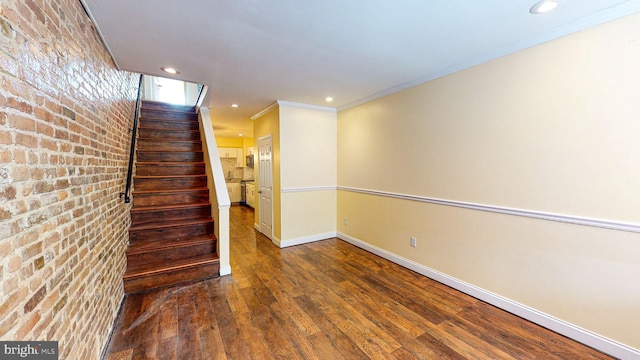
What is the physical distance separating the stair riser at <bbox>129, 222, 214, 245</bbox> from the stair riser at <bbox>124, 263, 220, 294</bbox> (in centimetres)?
→ 57

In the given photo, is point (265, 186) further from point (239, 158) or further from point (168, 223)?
point (239, 158)

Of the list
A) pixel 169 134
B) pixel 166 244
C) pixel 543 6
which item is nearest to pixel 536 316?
pixel 543 6

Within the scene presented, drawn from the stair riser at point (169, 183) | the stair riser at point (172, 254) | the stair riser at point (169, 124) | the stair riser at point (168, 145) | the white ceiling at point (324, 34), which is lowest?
the stair riser at point (172, 254)

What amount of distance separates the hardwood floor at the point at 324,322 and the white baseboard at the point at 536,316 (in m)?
0.06

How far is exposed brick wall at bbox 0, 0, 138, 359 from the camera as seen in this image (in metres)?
0.96

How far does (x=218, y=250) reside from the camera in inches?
125

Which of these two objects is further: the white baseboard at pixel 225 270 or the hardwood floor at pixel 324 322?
the white baseboard at pixel 225 270

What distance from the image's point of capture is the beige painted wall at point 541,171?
1.76m

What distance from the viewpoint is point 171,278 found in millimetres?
2855

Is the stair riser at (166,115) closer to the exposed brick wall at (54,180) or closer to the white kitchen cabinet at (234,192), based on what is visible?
the exposed brick wall at (54,180)

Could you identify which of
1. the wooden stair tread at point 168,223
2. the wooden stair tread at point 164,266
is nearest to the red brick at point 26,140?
the wooden stair tread at point 164,266

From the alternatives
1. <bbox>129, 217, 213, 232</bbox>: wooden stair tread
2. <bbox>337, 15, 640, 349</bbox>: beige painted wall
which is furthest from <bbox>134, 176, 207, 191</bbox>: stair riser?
<bbox>337, 15, 640, 349</bbox>: beige painted wall

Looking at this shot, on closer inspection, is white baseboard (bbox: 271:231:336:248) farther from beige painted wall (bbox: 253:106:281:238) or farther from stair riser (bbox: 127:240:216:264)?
stair riser (bbox: 127:240:216:264)

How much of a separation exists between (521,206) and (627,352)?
116 centimetres
